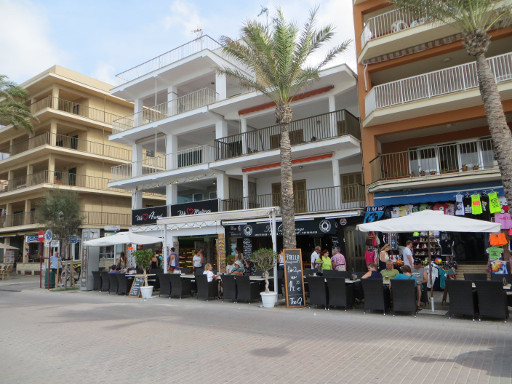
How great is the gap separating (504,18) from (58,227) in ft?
71.3

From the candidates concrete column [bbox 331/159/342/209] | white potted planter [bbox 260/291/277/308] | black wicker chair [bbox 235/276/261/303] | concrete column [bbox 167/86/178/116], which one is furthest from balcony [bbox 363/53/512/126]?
concrete column [bbox 167/86/178/116]

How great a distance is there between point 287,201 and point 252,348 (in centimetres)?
678

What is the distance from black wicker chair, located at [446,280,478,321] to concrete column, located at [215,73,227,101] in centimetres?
1679

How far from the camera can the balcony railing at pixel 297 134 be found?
1847 cm

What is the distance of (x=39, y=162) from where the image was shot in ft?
111

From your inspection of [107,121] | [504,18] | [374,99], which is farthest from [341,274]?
[107,121]

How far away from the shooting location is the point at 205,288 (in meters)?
13.2

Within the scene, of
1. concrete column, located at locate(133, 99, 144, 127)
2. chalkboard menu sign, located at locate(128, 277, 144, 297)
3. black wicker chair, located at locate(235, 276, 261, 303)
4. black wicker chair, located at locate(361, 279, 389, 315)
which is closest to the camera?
black wicker chair, located at locate(361, 279, 389, 315)

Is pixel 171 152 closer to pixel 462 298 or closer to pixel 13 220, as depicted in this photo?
pixel 462 298

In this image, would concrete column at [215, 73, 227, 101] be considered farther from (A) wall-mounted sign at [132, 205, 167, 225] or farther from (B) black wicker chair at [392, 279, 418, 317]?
(B) black wicker chair at [392, 279, 418, 317]

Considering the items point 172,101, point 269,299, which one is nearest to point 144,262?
point 269,299

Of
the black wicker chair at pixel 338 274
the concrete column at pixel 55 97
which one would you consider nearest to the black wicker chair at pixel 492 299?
the black wicker chair at pixel 338 274

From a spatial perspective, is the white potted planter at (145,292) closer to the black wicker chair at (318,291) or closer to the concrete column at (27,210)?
the black wicker chair at (318,291)

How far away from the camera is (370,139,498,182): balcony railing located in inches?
576
